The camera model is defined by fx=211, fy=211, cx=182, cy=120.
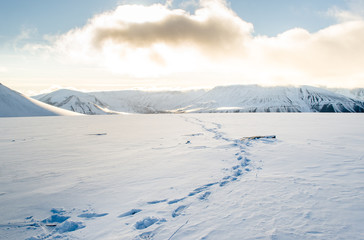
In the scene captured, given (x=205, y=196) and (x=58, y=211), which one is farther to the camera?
(x=205, y=196)

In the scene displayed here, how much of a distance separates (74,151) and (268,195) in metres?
9.33

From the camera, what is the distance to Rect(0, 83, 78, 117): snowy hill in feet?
274

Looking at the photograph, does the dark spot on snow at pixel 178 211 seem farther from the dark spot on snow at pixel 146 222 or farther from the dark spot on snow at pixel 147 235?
the dark spot on snow at pixel 147 235

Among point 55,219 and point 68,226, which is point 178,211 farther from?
point 55,219

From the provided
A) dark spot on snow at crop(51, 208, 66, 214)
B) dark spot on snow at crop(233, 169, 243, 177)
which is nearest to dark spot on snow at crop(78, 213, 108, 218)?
dark spot on snow at crop(51, 208, 66, 214)

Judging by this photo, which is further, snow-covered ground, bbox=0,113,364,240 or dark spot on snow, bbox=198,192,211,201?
dark spot on snow, bbox=198,192,211,201

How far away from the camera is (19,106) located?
88.9 metres

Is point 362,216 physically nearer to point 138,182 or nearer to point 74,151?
point 138,182

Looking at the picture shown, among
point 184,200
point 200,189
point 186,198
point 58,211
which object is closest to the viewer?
point 58,211

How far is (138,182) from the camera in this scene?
590 centimetres

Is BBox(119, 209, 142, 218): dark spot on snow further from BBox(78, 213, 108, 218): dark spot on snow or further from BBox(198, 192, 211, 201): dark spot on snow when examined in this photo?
BBox(198, 192, 211, 201): dark spot on snow

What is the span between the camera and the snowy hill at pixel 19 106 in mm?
83625

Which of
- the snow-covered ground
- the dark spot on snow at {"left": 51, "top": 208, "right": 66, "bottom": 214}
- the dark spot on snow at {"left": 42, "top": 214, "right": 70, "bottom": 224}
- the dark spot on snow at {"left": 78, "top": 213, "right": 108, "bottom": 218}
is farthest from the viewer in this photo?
the dark spot on snow at {"left": 51, "top": 208, "right": 66, "bottom": 214}

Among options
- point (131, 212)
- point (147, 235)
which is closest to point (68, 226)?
point (131, 212)
